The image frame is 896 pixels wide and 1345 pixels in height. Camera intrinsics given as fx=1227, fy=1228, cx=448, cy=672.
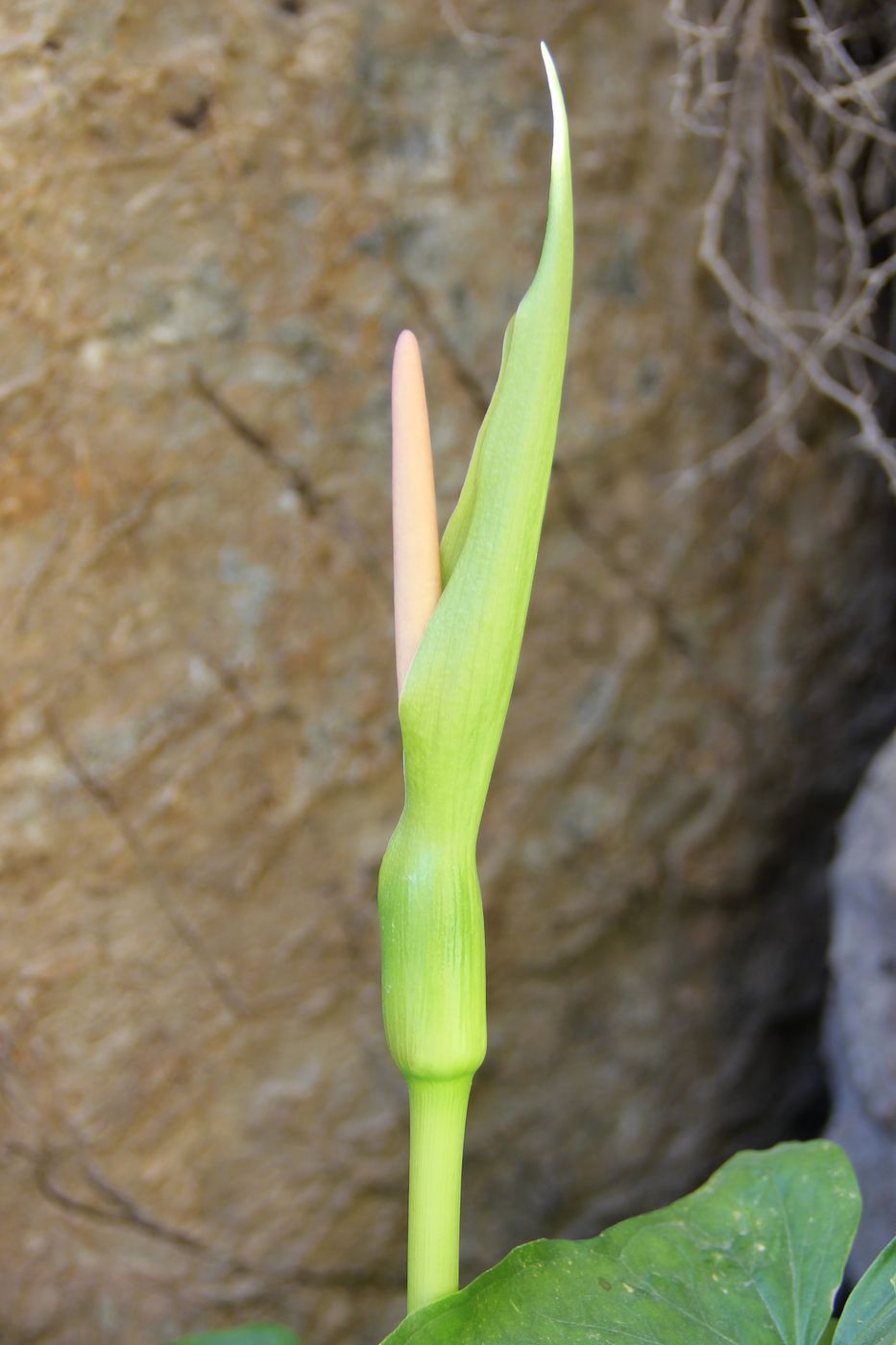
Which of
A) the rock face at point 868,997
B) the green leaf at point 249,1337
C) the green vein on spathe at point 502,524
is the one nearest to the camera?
the green vein on spathe at point 502,524

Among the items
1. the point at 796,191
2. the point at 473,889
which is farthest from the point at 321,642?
the point at 796,191

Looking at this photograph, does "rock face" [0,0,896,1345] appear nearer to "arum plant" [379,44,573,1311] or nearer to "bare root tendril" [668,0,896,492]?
"bare root tendril" [668,0,896,492]

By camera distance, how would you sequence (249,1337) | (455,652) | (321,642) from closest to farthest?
(455,652) → (249,1337) → (321,642)

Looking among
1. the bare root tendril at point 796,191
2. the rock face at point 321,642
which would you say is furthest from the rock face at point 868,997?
the bare root tendril at point 796,191

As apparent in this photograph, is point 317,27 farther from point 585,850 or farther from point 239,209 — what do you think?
point 585,850

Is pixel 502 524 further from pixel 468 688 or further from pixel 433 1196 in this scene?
pixel 433 1196

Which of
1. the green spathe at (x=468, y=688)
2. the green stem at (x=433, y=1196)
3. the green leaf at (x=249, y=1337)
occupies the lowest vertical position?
the green leaf at (x=249, y=1337)

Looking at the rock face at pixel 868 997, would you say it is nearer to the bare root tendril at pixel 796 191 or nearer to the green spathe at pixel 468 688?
the bare root tendril at pixel 796 191
